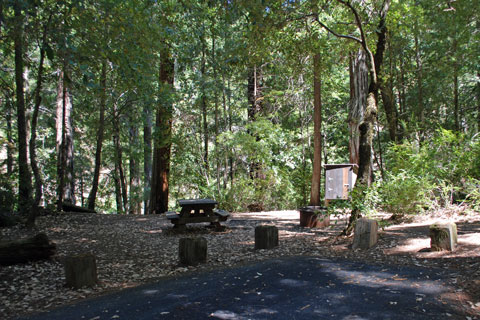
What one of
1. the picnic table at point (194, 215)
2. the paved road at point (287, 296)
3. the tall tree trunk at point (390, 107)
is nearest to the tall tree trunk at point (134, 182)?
the picnic table at point (194, 215)

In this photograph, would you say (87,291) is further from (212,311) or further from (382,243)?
(382,243)

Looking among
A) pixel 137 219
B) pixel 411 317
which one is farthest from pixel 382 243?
pixel 137 219

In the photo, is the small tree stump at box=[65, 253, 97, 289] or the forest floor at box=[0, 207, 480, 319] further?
the small tree stump at box=[65, 253, 97, 289]

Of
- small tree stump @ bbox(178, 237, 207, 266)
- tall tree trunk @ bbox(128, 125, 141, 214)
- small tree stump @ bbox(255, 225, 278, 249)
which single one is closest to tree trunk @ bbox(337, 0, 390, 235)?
small tree stump @ bbox(255, 225, 278, 249)

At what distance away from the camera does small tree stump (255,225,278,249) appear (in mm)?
6609

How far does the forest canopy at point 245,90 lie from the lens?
5789 millimetres

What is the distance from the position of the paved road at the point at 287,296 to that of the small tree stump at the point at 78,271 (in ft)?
2.18

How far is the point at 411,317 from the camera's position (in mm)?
3074

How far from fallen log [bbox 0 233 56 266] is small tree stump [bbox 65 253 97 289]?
1356mm

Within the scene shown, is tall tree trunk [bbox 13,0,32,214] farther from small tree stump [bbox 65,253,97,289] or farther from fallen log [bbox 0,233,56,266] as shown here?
small tree stump [bbox 65,253,97,289]

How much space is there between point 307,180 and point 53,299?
1219 centimetres

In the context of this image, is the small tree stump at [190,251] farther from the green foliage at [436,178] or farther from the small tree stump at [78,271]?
the green foliage at [436,178]

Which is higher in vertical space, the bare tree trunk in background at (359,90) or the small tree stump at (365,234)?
the bare tree trunk in background at (359,90)

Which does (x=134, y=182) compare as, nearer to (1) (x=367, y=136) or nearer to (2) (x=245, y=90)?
(2) (x=245, y=90)
